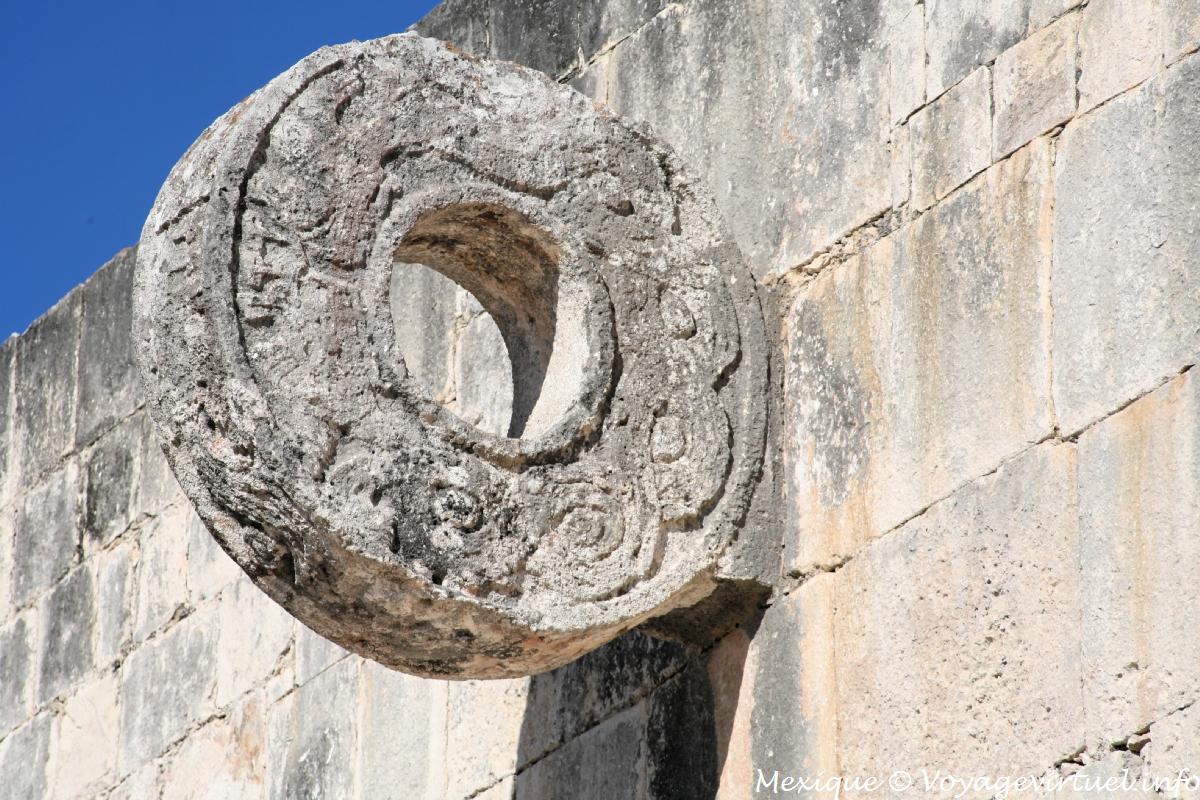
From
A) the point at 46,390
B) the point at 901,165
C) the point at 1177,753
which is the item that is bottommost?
the point at 1177,753

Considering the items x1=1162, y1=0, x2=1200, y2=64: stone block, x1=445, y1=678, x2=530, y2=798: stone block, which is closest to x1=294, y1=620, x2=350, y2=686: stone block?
x1=445, y1=678, x2=530, y2=798: stone block

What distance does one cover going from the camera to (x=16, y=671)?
6918 millimetres

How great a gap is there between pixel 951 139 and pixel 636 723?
1280 millimetres

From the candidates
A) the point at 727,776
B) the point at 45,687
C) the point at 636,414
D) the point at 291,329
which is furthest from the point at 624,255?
the point at 45,687

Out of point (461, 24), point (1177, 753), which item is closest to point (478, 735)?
point (461, 24)

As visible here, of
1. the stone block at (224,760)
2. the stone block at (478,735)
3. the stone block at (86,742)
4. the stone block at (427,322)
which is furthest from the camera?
the stone block at (86,742)

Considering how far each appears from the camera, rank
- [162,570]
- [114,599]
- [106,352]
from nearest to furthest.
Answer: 1. [162,570]
2. [114,599]
3. [106,352]

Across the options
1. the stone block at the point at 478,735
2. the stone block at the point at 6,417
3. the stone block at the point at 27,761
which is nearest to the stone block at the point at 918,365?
the stone block at the point at 478,735

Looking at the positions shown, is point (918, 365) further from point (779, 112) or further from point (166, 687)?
point (166, 687)

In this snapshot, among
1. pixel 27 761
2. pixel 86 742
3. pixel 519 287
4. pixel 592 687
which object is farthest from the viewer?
pixel 27 761

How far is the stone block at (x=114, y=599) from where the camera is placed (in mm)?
6457

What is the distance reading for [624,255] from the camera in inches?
163

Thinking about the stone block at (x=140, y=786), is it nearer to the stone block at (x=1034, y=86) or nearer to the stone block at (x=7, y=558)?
the stone block at (x=7, y=558)

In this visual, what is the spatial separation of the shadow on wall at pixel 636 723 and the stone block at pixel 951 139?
0.87 m
